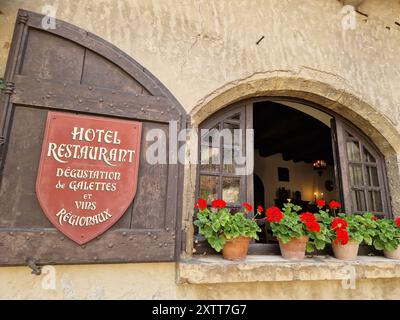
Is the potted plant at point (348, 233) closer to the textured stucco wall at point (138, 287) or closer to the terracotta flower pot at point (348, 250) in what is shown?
the terracotta flower pot at point (348, 250)

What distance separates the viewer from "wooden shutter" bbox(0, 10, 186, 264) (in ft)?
4.44

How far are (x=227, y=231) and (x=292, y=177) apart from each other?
6.39 metres

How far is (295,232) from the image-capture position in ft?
5.79

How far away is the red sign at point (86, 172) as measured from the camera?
1.40 m

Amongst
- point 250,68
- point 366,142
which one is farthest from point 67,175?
point 366,142

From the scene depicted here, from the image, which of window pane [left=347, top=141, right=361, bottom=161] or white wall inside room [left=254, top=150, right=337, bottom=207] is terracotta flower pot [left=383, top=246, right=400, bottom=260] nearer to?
window pane [left=347, top=141, right=361, bottom=161]

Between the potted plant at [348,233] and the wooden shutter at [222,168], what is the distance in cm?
60

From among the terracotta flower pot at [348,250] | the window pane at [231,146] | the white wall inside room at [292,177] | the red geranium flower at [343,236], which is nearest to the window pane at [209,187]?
the window pane at [231,146]

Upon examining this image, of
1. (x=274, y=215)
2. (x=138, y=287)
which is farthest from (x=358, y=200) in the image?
(x=138, y=287)

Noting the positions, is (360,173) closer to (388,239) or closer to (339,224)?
(388,239)

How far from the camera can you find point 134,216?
154cm

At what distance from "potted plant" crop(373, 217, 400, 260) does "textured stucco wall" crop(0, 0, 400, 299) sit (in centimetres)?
22

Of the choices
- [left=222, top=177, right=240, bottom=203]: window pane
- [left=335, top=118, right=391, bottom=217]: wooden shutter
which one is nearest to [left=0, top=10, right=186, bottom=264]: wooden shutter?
[left=222, top=177, right=240, bottom=203]: window pane
